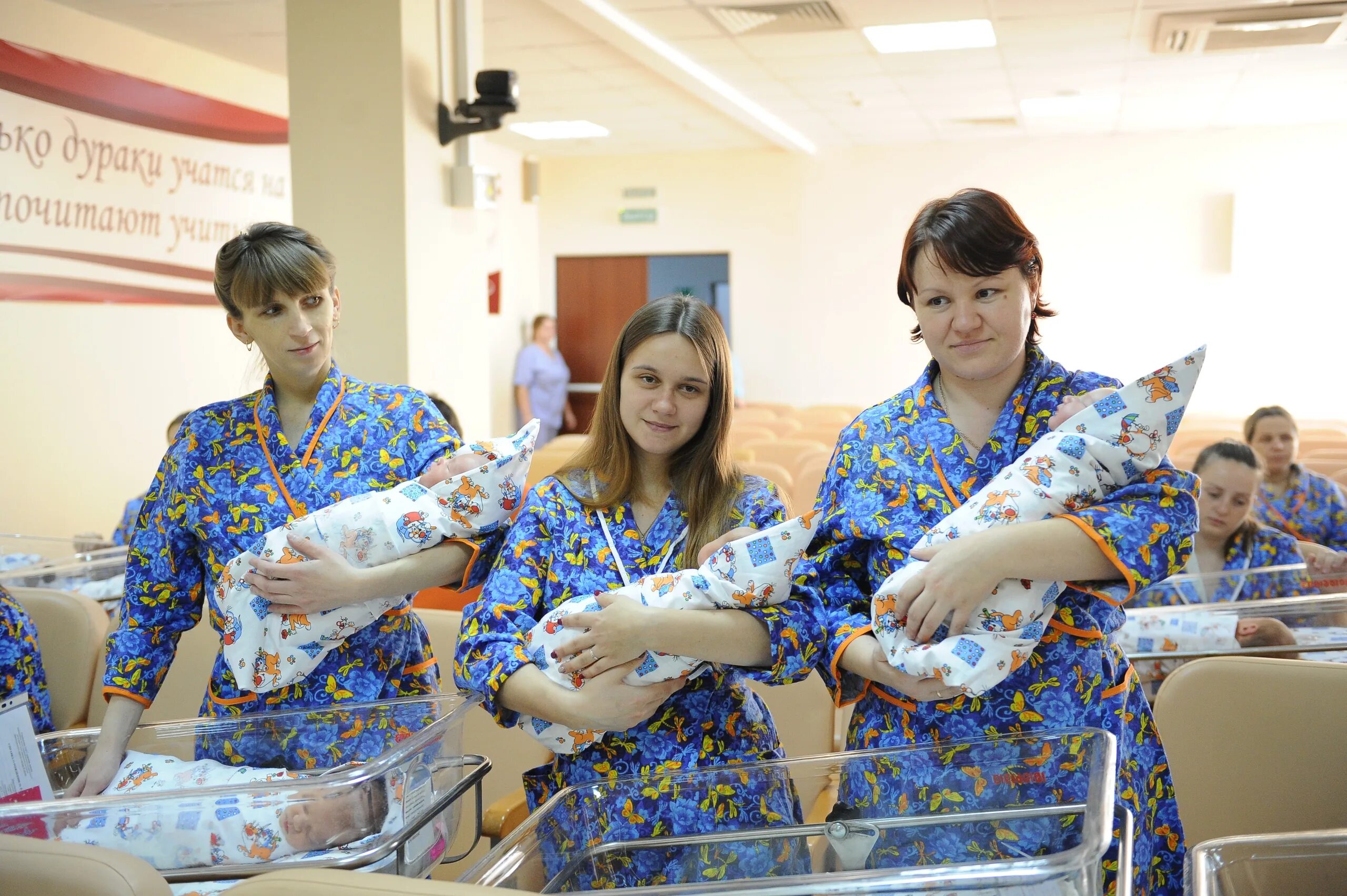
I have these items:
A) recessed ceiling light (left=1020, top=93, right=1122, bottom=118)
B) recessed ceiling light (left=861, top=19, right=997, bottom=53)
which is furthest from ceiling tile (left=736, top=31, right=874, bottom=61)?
recessed ceiling light (left=1020, top=93, right=1122, bottom=118)

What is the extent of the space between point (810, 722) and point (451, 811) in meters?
0.89

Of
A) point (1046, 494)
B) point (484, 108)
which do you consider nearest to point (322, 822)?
point (1046, 494)

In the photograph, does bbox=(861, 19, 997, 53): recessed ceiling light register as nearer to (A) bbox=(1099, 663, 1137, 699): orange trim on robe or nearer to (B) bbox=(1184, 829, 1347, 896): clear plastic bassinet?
(A) bbox=(1099, 663, 1137, 699): orange trim on robe

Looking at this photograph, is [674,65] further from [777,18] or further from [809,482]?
[809,482]

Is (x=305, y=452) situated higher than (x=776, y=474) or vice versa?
(x=305, y=452)

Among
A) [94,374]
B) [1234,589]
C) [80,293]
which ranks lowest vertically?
[1234,589]

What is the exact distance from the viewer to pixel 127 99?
607 centimetres

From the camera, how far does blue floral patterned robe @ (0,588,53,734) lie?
2115 millimetres

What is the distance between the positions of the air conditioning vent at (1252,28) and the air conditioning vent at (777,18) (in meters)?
1.90

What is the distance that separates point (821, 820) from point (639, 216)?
10201 millimetres

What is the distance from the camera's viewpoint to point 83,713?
254 centimetres

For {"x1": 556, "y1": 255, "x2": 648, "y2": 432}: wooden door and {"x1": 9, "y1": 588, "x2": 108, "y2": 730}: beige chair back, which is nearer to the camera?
{"x1": 9, "y1": 588, "x2": 108, "y2": 730}: beige chair back

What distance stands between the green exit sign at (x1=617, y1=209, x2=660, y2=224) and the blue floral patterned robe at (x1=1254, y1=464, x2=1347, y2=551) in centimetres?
782

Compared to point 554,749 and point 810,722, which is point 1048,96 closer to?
point 810,722
